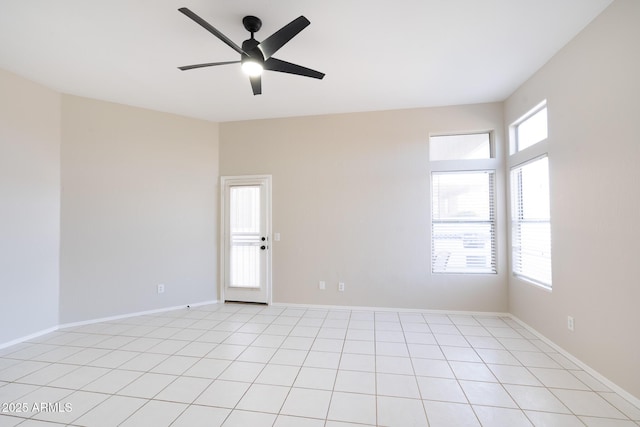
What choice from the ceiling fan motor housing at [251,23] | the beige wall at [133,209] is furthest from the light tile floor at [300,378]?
the ceiling fan motor housing at [251,23]

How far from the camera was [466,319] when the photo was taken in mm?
3561

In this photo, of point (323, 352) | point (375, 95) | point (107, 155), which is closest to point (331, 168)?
point (375, 95)

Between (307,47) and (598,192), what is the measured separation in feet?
9.26

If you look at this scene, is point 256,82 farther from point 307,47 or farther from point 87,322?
point 87,322

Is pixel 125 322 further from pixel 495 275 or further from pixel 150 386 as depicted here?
pixel 495 275

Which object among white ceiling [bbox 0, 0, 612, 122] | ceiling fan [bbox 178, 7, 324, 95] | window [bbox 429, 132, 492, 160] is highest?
white ceiling [bbox 0, 0, 612, 122]

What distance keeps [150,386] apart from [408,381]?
2106mm

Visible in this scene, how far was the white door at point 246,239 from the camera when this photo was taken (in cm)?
423

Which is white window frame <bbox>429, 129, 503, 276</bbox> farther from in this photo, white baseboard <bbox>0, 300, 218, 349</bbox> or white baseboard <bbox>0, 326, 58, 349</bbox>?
white baseboard <bbox>0, 326, 58, 349</bbox>

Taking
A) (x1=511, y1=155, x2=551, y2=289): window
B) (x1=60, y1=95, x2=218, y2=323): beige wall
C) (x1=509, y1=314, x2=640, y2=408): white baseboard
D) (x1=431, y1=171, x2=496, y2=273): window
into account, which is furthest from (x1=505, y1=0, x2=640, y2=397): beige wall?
(x1=60, y1=95, x2=218, y2=323): beige wall

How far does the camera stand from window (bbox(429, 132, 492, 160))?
3.80 metres

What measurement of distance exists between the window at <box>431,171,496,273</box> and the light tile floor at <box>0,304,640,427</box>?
0.83 m

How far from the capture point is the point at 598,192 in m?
2.20

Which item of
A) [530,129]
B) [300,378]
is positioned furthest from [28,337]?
[530,129]
